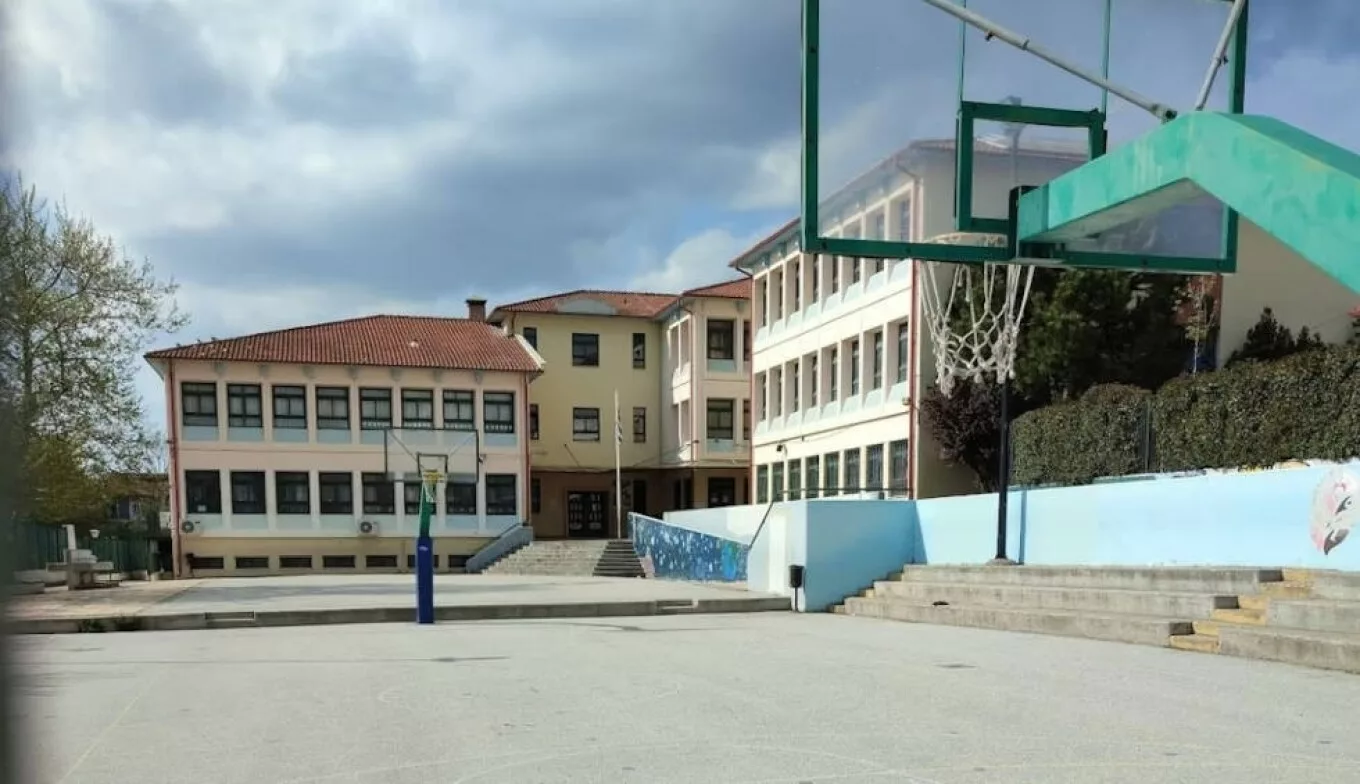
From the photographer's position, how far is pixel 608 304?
45688mm

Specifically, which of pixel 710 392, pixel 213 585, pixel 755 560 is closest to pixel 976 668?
pixel 755 560

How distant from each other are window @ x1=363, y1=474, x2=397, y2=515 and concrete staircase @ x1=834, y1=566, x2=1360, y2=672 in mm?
25977

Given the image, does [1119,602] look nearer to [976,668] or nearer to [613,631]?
[976,668]

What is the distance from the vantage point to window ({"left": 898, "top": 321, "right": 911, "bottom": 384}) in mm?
26969

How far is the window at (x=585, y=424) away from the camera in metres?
44.5

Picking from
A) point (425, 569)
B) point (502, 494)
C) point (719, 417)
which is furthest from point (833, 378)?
point (425, 569)

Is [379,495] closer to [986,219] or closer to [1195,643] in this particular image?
[1195,643]

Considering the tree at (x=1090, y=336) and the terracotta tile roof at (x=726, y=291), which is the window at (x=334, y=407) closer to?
the terracotta tile roof at (x=726, y=291)

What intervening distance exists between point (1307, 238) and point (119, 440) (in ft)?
94.7

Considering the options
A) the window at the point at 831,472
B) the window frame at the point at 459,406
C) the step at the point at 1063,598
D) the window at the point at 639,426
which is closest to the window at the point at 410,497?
the window frame at the point at 459,406

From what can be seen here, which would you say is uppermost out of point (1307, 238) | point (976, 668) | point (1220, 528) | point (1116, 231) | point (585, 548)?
point (1116, 231)

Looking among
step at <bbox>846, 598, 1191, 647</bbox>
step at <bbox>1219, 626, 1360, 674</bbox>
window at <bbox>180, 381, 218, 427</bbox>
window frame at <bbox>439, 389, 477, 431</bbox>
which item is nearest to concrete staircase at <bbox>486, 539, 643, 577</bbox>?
window frame at <bbox>439, 389, 477, 431</bbox>

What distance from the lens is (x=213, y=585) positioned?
92.5ft

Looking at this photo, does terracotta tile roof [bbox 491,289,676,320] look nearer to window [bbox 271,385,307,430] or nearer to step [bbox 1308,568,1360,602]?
window [bbox 271,385,307,430]
